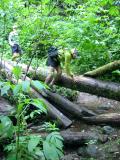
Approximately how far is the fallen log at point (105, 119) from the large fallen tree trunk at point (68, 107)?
244 millimetres

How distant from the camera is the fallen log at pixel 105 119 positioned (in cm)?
832

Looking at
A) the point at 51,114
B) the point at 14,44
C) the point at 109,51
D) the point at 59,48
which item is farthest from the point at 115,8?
the point at 14,44

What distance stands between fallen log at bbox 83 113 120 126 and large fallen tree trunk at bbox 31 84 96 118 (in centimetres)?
24

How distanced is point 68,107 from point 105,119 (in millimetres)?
1224

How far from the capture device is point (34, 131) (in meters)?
8.01

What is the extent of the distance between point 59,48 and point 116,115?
8.11 ft

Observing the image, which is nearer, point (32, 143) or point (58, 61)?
point (32, 143)

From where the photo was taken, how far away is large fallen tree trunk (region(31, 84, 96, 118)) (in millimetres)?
8867

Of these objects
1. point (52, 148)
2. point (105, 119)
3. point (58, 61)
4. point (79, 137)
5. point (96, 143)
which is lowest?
point (96, 143)

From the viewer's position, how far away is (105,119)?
8461 mm

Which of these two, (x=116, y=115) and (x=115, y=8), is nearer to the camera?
(x=115, y=8)

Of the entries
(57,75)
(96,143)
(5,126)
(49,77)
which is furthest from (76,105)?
(5,126)

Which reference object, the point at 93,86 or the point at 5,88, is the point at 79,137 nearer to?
the point at 93,86

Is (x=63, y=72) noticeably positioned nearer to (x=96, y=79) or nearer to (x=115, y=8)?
(x=96, y=79)
